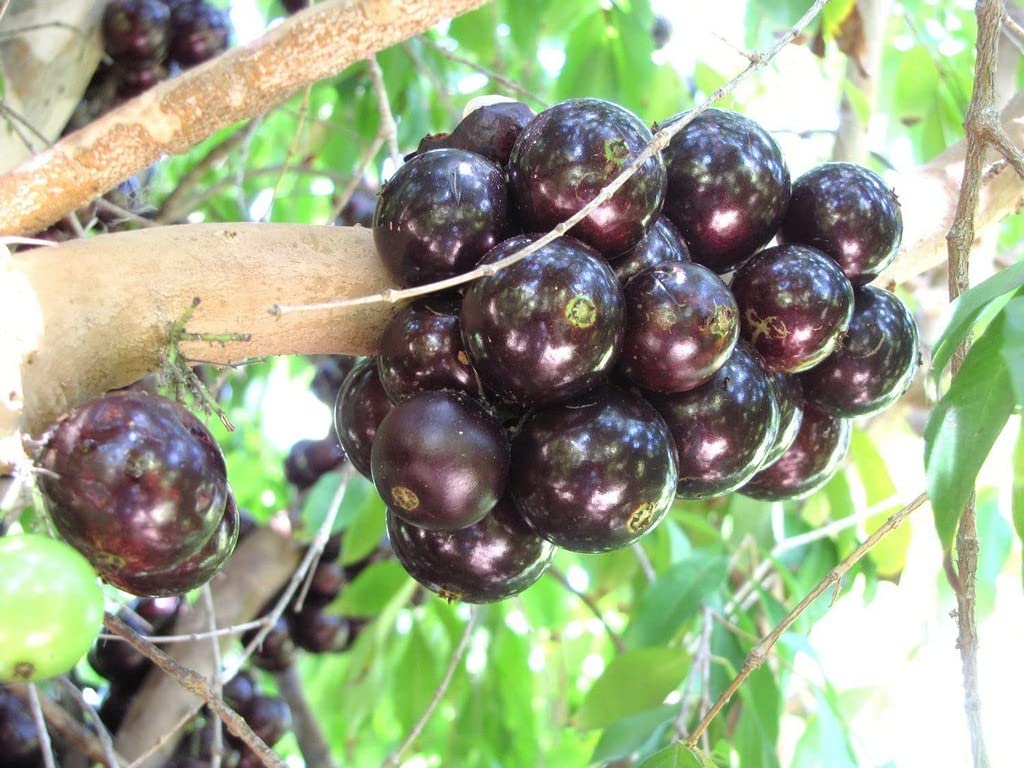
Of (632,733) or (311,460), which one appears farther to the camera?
(311,460)

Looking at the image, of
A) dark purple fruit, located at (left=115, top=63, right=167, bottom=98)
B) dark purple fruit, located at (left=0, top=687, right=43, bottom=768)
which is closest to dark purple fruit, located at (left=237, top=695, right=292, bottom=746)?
dark purple fruit, located at (left=0, top=687, right=43, bottom=768)

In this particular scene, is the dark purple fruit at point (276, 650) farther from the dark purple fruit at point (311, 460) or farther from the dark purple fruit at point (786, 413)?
the dark purple fruit at point (786, 413)

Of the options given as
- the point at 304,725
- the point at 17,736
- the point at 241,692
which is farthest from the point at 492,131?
the point at 304,725

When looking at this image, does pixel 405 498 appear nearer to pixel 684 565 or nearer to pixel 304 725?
pixel 684 565

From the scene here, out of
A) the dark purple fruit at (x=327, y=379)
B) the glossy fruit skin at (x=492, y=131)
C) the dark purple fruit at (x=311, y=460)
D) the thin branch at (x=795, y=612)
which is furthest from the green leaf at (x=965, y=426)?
the dark purple fruit at (x=327, y=379)

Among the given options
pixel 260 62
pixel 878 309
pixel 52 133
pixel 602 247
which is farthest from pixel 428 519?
pixel 52 133

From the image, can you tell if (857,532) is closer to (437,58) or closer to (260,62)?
(260,62)
